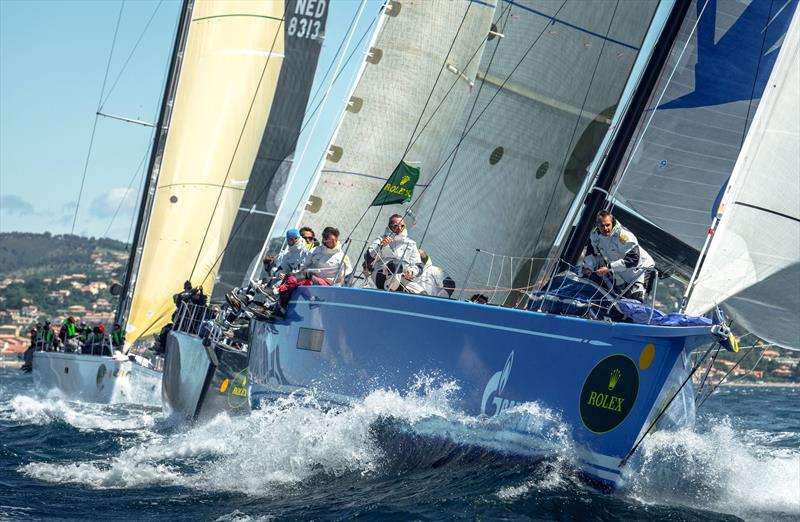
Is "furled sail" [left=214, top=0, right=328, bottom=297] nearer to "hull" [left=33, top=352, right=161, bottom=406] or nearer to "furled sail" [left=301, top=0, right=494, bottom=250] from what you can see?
"hull" [left=33, top=352, right=161, bottom=406]

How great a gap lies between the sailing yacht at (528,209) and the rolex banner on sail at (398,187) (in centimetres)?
20

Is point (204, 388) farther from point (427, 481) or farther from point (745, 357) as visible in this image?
point (745, 357)

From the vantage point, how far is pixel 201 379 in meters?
13.2

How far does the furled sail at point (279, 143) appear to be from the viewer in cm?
1983

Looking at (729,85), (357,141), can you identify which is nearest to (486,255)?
(357,141)

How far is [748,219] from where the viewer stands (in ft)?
23.8

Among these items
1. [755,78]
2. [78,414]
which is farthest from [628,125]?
[78,414]

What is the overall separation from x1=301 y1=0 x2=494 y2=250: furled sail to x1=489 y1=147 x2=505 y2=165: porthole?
1.03 meters

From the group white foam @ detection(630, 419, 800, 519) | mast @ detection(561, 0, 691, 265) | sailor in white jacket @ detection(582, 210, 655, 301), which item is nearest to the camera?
white foam @ detection(630, 419, 800, 519)

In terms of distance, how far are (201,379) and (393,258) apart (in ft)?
16.3

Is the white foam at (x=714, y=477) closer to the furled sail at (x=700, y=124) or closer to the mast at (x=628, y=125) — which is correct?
the mast at (x=628, y=125)

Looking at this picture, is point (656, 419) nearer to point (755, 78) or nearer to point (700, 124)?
point (700, 124)

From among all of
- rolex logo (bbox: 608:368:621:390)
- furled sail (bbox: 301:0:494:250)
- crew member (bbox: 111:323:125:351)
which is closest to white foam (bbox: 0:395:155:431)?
crew member (bbox: 111:323:125:351)

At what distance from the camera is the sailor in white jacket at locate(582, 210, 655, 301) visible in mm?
7754
